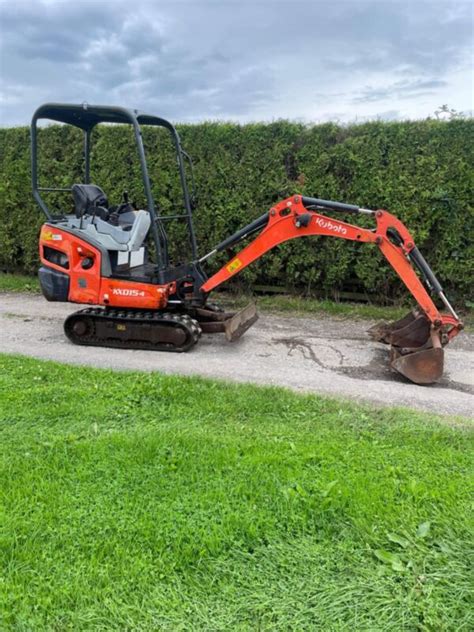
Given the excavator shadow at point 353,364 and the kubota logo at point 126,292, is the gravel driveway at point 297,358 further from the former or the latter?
the kubota logo at point 126,292

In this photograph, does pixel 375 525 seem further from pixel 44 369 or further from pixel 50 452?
pixel 44 369

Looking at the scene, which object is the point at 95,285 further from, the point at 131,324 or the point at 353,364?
the point at 353,364

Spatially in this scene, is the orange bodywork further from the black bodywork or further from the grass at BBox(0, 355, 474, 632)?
the grass at BBox(0, 355, 474, 632)

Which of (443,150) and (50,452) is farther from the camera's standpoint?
(443,150)

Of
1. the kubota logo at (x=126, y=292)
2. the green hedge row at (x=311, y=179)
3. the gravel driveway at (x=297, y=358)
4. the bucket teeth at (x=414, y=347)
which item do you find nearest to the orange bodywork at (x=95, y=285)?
the kubota logo at (x=126, y=292)

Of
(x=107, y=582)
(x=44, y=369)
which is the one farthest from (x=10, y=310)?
(x=107, y=582)

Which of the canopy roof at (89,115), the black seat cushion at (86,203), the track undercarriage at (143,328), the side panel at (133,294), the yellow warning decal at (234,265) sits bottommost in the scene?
the track undercarriage at (143,328)

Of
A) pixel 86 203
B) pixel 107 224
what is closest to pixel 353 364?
pixel 107 224

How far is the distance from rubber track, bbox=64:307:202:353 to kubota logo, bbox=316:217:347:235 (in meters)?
1.82

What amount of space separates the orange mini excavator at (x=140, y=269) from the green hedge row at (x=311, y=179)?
1.99 metres

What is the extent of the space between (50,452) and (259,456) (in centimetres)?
132

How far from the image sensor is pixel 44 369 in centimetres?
485

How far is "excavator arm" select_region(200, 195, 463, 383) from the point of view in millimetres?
4930

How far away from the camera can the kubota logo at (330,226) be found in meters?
5.53
